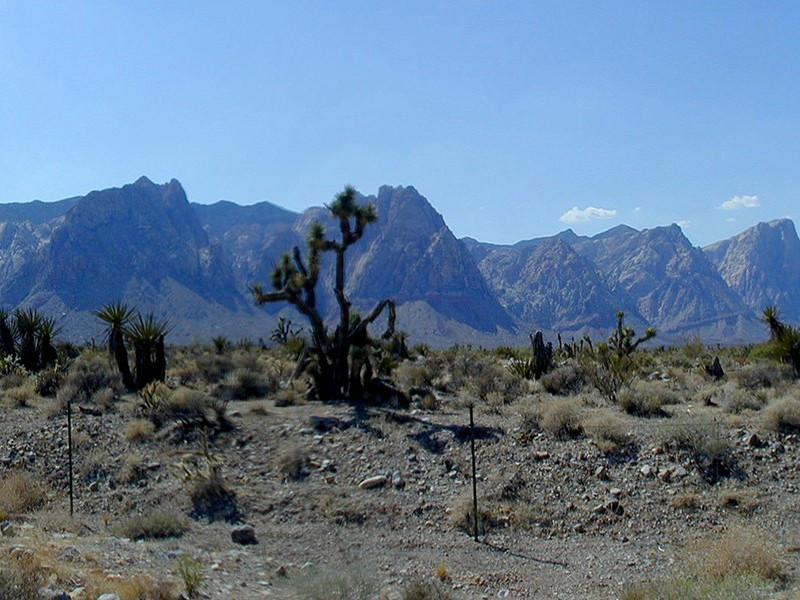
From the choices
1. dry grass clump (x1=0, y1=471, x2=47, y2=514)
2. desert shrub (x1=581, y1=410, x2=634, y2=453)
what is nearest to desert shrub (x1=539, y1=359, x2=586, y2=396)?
desert shrub (x1=581, y1=410, x2=634, y2=453)

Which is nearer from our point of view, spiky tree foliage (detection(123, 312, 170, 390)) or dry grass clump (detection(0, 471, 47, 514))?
dry grass clump (detection(0, 471, 47, 514))

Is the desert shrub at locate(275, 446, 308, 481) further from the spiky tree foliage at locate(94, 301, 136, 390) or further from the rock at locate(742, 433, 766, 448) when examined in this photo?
the spiky tree foliage at locate(94, 301, 136, 390)

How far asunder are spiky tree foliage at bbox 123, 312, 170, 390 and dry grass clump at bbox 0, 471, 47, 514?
8667 millimetres

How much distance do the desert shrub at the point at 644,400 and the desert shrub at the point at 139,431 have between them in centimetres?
1045

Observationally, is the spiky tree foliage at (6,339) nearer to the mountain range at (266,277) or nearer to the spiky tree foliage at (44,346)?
the spiky tree foliage at (44,346)

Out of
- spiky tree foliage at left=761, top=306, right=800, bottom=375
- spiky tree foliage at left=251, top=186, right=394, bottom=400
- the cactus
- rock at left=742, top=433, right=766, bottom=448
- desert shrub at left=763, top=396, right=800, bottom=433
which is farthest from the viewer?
the cactus

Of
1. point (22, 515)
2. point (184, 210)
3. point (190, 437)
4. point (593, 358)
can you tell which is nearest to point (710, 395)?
point (593, 358)

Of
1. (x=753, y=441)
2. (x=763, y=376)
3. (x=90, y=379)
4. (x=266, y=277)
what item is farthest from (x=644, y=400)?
(x=266, y=277)

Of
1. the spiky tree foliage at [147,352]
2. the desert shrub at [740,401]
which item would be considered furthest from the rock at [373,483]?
the spiky tree foliage at [147,352]

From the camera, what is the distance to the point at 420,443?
1661 centimetres

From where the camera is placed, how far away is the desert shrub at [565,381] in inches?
909

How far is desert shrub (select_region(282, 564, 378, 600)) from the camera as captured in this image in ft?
31.8

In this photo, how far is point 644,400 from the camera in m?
18.9

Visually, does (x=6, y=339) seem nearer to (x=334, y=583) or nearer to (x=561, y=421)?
(x=561, y=421)
